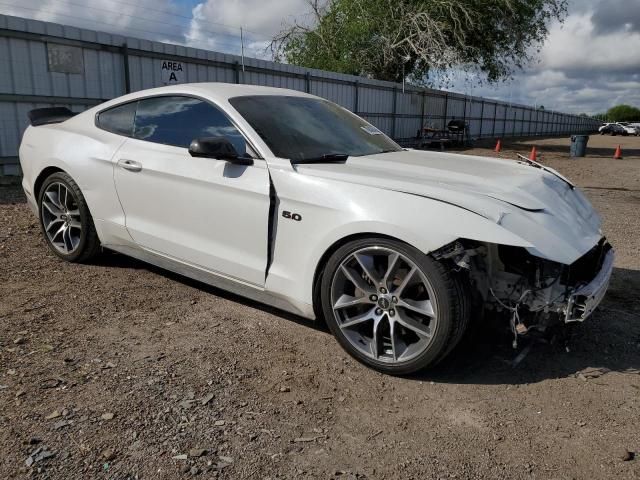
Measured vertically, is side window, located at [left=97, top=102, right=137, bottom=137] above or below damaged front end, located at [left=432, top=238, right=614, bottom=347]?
above

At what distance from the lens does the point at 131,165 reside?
12.7 feet

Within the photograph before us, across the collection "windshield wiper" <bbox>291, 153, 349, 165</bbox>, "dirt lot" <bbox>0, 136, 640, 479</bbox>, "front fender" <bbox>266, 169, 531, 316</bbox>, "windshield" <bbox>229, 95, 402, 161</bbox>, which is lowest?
"dirt lot" <bbox>0, 136, 640, 479</bbox>

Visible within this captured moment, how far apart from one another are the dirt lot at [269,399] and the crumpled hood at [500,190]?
80cm

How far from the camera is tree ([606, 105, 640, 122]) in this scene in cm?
12346

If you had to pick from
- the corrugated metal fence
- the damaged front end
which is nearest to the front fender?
the damaged front end

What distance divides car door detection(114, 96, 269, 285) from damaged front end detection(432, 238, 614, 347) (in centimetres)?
125

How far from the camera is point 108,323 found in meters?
3.51

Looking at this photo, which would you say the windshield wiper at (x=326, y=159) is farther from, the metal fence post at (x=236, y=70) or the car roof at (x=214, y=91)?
the metal fence post at (x=236, y=70)

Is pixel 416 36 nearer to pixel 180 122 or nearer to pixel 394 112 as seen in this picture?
pixel 394 112

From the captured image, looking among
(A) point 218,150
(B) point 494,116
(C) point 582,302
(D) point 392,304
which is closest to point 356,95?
(A) point 218,150

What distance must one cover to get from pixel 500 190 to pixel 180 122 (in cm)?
229

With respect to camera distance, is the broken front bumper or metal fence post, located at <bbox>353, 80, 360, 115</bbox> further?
metal fence post, located at <bbox>353, 80, 360, 115</bbox>

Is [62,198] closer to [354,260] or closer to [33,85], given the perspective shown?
[354,260]

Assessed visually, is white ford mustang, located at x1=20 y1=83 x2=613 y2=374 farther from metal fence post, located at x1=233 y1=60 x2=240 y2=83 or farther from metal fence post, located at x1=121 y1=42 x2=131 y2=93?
metal fence post, located at x1=233 y1=60 x2=240 y2=83
